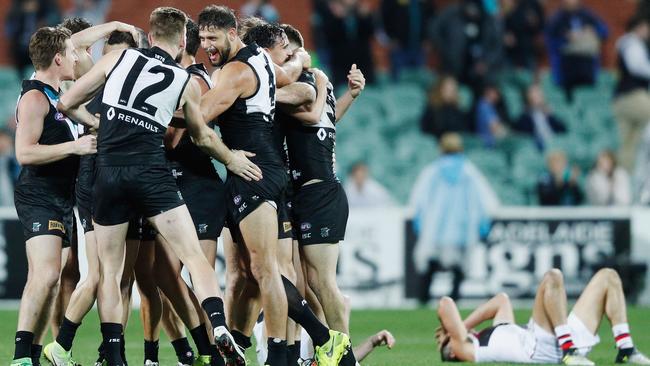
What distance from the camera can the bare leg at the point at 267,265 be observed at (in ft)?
26.1

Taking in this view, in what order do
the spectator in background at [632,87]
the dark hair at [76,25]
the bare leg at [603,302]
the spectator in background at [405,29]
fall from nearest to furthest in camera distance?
the dark hair at [76,25] < the bare leg at [603,302] < the spectator in background at [405,29] < the spectator in background at [632,87]

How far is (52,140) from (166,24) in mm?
1216

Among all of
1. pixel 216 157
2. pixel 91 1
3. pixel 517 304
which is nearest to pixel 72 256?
pixel 216 157

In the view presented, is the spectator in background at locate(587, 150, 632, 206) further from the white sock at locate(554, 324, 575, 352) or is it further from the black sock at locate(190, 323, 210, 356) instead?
the black sock at locate(190, 323, 210, 356)

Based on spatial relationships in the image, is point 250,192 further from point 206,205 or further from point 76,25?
point 76,25

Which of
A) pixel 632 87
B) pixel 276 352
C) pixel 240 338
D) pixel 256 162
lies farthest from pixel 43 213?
pixel 632 87

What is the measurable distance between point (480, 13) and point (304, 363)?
12158 mm

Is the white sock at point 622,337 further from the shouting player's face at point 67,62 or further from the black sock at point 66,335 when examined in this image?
the shouting player's face at point 67,62

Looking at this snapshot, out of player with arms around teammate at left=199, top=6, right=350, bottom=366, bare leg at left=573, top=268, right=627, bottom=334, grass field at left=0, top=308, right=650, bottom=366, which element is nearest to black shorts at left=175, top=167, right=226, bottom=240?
player with arms around teammate at left=199, top=6, right=350, bottom=366

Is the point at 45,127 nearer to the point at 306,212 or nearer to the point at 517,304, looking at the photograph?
the point at 306,212

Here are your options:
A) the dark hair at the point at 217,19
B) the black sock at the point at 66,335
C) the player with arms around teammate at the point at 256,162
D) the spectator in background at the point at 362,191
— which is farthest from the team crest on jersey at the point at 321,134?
the spectator in background at the point at 362,191

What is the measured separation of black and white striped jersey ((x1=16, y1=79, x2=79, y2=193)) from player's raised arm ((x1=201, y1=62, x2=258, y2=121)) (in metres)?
1.08

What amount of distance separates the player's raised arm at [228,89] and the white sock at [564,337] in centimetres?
344

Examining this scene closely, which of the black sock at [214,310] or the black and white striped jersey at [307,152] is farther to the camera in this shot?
the black and white striped jersey at [307,152]
